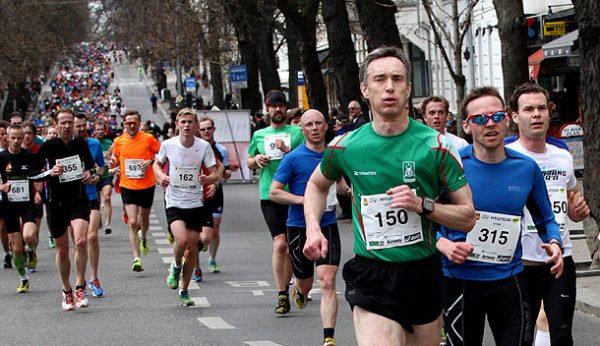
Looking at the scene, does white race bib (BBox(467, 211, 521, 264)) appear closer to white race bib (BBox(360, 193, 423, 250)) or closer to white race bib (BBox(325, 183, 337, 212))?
white race bib (BBox(360, 193, 423, 250))

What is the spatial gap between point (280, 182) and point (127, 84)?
130 m


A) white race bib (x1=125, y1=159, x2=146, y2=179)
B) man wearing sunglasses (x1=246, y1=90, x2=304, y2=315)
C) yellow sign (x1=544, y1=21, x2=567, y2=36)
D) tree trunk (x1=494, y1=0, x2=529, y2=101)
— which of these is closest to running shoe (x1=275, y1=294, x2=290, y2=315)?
man wearing sunglasses (x1=246, y1=90, x2=304, y2=315)

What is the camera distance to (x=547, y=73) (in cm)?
3203

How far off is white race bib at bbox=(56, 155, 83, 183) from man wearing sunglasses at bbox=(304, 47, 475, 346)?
7.84 metres

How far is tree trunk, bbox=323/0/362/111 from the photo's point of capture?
1073 inches

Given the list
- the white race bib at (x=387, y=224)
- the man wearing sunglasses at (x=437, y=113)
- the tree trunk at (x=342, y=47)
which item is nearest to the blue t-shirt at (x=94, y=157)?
the man wearing sunglasses at (x=437, y=113)

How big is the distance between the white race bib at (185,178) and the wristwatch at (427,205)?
7.79m

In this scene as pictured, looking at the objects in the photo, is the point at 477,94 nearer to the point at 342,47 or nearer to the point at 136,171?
the point at 136,171

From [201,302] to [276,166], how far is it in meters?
1.48

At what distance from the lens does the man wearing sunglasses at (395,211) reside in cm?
641

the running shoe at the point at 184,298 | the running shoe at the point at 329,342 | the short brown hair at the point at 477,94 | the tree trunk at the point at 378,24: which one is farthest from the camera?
the tree trunk at the point at 378,24

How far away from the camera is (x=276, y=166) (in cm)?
1392

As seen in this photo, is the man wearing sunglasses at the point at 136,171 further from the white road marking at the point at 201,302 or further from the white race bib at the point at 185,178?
the white race bib at the point at 185,178

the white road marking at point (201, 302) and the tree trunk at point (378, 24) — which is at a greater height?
the tree trunk at point (378, 24)
